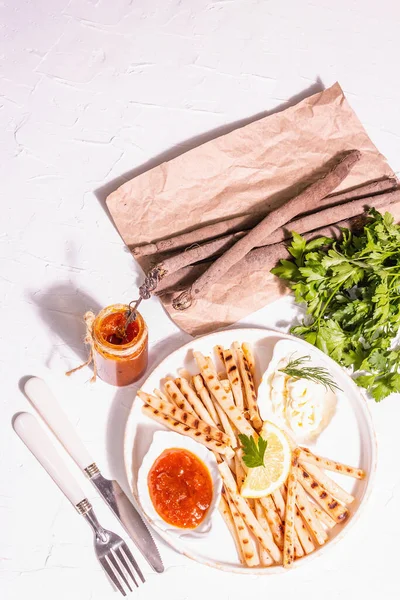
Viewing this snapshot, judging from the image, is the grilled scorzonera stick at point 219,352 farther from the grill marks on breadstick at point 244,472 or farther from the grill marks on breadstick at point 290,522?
the grill marks on breadstick at point 290,522

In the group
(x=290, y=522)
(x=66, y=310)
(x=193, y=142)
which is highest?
(x=193, y=142)

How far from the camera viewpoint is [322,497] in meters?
2.56

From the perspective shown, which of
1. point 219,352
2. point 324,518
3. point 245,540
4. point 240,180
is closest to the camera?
point 245,540

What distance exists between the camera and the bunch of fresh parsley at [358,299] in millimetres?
2682

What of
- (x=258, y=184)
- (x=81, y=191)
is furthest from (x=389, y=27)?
(x=81, y=191)

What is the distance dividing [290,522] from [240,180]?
138 centimetres

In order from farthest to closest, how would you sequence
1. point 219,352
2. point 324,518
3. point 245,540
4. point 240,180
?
point 240,180 < point 219,352 < point 324,518 < point 245,540

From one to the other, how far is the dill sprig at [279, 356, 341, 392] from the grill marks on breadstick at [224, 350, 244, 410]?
168mm

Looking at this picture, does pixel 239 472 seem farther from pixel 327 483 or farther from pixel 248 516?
pixel 327 483

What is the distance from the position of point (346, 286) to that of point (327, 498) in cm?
80

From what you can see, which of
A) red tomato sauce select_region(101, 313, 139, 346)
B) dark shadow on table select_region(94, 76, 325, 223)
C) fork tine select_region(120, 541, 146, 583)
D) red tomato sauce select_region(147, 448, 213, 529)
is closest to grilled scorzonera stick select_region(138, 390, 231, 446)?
red tomato sauce select_region(147, 448, 213, 529)

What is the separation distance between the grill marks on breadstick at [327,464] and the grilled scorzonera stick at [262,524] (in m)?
0.23

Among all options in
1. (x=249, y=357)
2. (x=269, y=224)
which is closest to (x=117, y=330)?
(x=249, y=357)

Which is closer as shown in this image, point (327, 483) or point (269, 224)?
point (327, 483)
